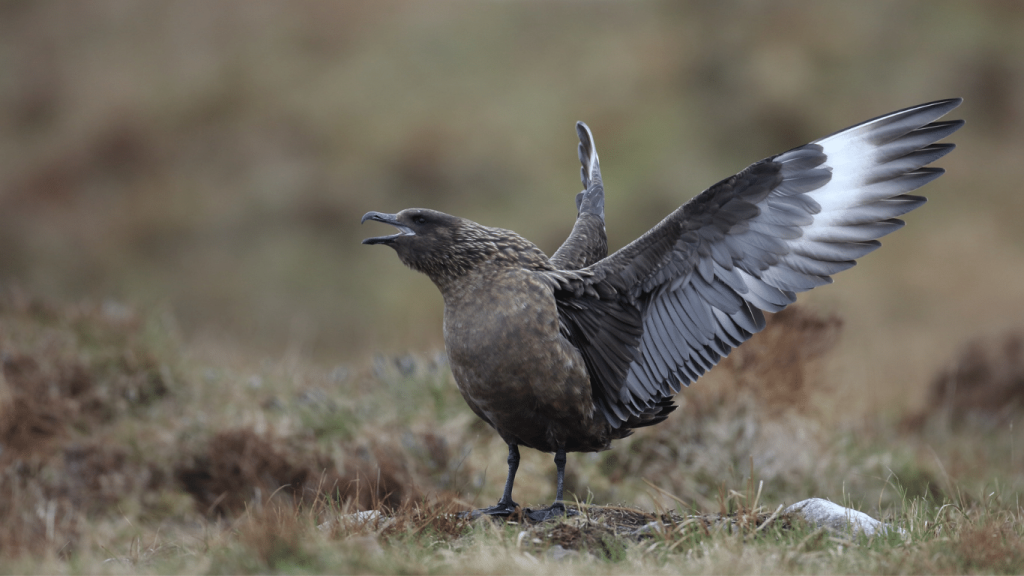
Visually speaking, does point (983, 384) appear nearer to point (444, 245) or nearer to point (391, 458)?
point (391, 458)

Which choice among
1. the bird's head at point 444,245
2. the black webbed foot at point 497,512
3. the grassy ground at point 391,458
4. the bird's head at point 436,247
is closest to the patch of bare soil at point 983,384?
the grassy ground at point 391,458

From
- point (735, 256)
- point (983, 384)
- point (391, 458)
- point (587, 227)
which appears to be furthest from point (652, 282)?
point (983, 384)

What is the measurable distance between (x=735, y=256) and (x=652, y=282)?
0.36 m

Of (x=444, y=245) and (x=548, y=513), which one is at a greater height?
(x=444, y=245)

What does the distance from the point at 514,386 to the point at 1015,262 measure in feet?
37.9

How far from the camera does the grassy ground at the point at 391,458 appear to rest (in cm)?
315

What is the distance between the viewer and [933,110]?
9.88 ft

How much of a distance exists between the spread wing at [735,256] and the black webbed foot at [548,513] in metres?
0.45

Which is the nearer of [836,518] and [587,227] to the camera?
[836,518]

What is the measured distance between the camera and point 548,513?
3.36m

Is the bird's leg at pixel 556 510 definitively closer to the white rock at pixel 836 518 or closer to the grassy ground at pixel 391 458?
the grassy ground at pixel 391 458

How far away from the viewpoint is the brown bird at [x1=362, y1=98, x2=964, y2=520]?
3.13 meters

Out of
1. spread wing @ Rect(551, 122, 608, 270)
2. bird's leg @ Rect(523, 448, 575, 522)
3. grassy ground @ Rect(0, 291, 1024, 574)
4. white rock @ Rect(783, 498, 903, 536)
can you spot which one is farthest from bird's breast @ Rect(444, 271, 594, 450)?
white rock @ Rect(783, 498, 903, 536)

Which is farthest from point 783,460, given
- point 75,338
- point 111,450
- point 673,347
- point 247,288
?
point 247,288
